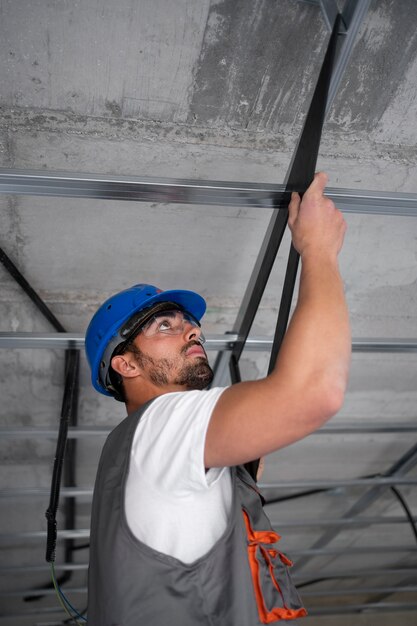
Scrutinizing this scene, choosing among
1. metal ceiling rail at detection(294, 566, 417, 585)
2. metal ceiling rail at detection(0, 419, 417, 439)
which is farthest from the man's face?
metal ceiling rail at detection(294, 566, 417, 585)

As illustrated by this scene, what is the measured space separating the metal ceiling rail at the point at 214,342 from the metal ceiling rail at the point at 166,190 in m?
0.76

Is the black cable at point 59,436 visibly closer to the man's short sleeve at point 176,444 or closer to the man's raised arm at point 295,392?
the man's short sleeve at point 176,444

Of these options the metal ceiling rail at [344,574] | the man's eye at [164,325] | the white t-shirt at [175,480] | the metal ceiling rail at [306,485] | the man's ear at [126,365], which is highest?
the man's eye at [164,325]

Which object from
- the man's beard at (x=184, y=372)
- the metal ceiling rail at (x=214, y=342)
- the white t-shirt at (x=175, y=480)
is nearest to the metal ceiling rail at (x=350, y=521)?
the metal ceiling rail at (x=214, y=342)

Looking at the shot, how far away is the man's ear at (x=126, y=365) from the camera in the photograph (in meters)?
1.54

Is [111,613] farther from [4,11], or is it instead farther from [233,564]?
Result: [4,11]

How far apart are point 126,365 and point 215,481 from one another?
55cm

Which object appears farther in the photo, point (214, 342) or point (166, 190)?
point (214, 342)

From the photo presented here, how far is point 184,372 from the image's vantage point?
57.0 inches

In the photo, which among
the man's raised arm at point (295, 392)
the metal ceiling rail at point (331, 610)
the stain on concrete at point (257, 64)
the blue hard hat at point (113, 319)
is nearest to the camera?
the man's raised arm at point (295, 392)

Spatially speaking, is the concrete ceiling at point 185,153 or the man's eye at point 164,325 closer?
the concrete ceiling at point 185,153

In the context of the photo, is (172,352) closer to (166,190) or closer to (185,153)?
(166,190)

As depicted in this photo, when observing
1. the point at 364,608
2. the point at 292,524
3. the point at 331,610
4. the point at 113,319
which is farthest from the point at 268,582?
the point at 331,610

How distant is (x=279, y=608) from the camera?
120 cm
